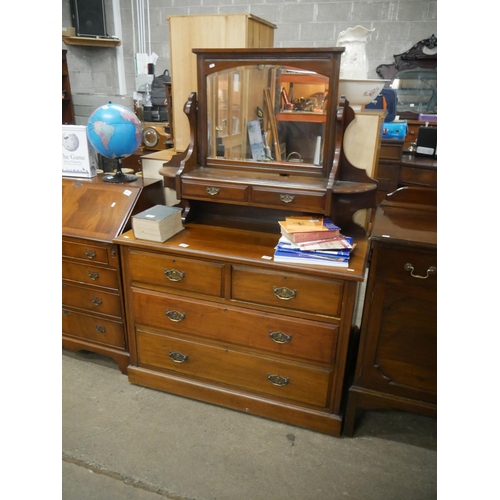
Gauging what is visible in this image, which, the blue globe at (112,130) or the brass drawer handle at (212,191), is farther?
the blue globe at (112,130)

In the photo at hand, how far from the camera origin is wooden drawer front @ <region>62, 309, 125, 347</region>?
6.97 feet

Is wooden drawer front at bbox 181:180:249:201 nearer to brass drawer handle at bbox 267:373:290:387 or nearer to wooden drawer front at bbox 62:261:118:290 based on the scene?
wooden drawer front at bbox 62:261:118:290

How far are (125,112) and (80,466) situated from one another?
1634mm

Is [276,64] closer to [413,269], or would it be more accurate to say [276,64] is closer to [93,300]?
[413,269]

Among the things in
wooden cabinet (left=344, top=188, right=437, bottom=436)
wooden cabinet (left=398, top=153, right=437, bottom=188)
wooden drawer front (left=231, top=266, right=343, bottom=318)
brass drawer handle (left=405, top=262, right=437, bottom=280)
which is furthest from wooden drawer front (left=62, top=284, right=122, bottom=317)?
wooden cabinet (left=398, top=153, right=437, bottom=188)

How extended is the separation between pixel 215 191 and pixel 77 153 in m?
0.91

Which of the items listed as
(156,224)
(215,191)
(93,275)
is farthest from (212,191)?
(93,275)

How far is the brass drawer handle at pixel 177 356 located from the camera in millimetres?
1960

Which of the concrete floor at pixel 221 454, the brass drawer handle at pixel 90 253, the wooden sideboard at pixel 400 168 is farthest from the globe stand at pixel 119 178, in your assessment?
the wooden sideboard at pixel 400 168

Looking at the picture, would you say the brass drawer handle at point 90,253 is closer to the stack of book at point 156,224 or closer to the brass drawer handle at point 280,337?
the stack of book at point 156,224

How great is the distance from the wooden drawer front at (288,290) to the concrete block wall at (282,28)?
12.2ft

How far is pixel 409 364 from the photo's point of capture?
1.67 m

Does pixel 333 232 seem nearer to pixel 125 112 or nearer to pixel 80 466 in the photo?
pixel 125 112
